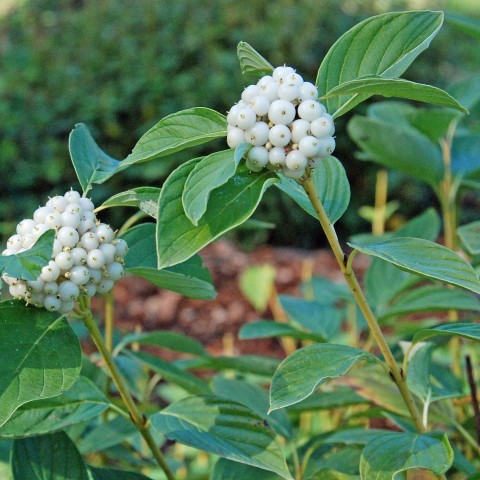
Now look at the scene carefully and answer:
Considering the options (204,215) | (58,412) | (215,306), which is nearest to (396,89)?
(204,215)

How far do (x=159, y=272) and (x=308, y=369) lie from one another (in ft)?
0.63

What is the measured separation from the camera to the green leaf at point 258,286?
3061 mm

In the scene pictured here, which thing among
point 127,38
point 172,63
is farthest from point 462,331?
point 127,38

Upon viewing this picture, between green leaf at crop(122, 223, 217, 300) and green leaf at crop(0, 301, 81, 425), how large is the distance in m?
0.10

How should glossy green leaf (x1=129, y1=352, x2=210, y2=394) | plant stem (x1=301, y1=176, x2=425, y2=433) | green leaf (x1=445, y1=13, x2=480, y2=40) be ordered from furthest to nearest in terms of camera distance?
green leaf (x1=445, y1=13, x2=480, y2=40)
glossy green leaf (x1=129, y1=352, x2=210, y2=394)
plant stem (x1=301, y1=176, x2=425, y2=433)

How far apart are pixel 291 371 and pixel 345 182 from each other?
0.25 meters

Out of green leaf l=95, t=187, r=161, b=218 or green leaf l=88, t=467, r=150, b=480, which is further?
green leaf l=88, t=467, r=150, b=480

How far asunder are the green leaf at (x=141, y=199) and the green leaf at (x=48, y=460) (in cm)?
32

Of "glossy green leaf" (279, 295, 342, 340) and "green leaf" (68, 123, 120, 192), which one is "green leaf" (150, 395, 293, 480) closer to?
"green leaf" (68, 123, 120, 192)

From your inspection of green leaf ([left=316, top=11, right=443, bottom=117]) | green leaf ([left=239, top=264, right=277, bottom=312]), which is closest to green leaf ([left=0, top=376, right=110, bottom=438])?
green leaf ([left=316, top=11, right=443, bottom=117])

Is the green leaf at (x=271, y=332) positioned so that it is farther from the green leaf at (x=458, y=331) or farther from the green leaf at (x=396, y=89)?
the green leaf at (x=396, y=89)

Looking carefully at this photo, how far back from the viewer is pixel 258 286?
10.2 ft

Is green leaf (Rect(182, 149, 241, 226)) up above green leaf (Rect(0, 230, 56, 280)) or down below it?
above

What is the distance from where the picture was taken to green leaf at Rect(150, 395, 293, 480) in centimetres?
93
